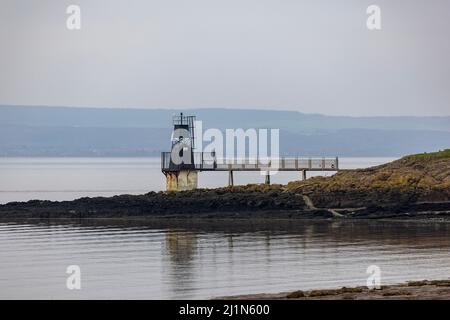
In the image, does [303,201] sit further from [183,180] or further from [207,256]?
[207,256]

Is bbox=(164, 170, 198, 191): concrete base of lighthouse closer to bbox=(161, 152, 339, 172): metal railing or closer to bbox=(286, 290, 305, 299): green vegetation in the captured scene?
bbox=(161, 152, 339, 172): metal railing

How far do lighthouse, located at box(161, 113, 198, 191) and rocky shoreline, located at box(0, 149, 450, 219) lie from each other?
396cm

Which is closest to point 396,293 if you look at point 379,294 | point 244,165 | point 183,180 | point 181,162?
point 379,294

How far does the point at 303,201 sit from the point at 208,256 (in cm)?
1790

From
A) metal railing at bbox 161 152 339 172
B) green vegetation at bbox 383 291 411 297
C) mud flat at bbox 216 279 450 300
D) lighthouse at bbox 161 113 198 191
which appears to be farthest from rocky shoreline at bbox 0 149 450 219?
green vegetation at bbox 383 291 411 297

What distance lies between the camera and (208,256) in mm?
45062

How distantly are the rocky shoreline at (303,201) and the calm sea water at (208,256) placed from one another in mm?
1646

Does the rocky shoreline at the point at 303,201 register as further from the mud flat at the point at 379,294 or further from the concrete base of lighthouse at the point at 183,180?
the mud flat at the point at 379,294

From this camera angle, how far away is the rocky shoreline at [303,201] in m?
60.0

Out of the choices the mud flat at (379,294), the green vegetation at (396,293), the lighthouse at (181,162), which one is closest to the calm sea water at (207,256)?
the mud flat at (379,294)

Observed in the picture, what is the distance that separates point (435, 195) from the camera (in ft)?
197

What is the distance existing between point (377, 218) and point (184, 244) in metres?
13.0
